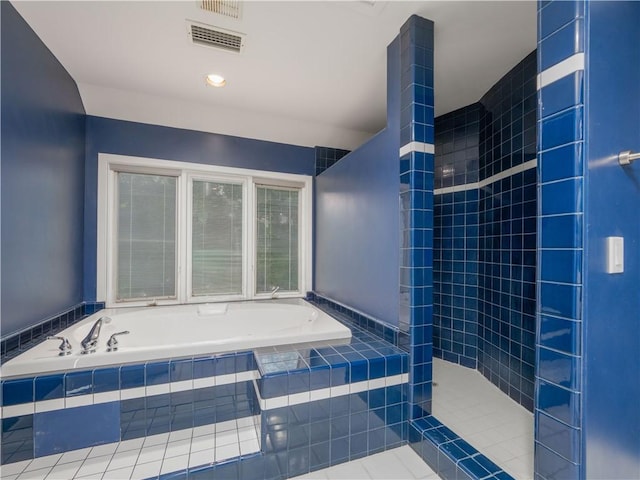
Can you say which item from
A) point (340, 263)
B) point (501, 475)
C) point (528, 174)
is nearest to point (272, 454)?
point (501, 475)

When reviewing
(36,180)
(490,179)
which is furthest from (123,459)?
(490,179)

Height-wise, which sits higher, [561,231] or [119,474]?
[561,231]

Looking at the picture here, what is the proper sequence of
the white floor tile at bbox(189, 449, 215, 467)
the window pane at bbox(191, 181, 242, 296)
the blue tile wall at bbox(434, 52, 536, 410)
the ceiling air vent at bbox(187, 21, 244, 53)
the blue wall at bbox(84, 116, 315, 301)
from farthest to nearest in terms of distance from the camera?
1. the window pane at bbox(191, 181, 242, 296)
2. the blue wall at bbox(84, 116, 315, 301)
3. the blue tile wall at bbox(434, 52, 536, 410)
4. the ceiling air vent at bbox(187, 21, 244, 53)
5. the white floor tile at bbox(189, 449, 215, 467)

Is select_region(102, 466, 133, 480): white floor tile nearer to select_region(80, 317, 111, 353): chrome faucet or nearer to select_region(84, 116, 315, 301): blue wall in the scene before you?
select_region(80, 317, 111, 353): chrome faucet

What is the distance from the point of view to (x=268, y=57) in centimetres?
197

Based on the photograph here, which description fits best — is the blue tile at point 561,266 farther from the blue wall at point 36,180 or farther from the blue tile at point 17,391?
the blue wall at point 36,180

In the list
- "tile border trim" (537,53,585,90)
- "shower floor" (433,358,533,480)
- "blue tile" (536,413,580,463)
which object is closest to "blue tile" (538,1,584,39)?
"tile border trim" (537,53,585,90)

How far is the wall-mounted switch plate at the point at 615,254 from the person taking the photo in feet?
3.21

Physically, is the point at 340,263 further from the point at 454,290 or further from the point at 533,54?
the point at 533,54

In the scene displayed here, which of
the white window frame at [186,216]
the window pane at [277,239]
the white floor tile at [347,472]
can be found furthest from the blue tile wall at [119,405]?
the window pane at [277,239]

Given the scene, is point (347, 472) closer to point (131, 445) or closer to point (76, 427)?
point (131, 445)

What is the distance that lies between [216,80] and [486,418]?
10.2 ft

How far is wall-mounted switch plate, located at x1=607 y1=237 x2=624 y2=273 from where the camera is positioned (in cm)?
98

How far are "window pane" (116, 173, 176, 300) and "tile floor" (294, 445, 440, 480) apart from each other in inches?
83.2
